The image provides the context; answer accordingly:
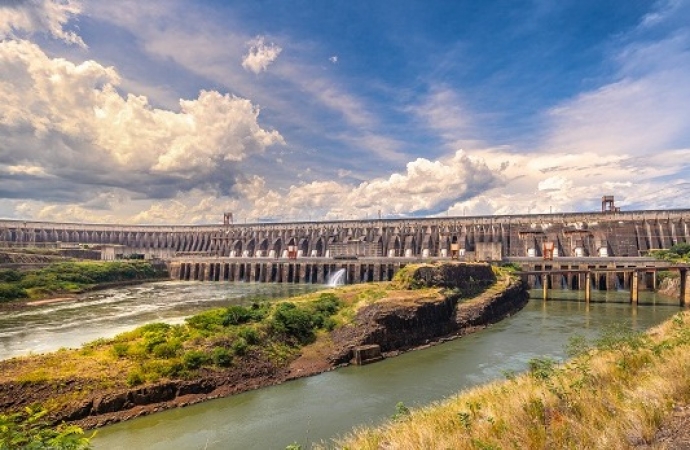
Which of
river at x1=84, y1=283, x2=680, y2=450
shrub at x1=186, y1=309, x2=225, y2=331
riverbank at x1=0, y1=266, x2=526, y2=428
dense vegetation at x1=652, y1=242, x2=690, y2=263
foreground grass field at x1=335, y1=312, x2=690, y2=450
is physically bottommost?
river at x1=84, y1=283, x2=680, y2=450

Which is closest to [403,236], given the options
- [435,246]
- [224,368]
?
[435,246]

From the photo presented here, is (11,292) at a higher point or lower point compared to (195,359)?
higher

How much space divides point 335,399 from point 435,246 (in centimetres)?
7614

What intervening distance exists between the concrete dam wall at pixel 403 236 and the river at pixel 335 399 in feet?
145

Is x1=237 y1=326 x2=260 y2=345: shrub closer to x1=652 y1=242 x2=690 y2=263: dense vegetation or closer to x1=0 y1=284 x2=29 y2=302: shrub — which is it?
x1=0 y1=284 x2=29 y2=302: shrub

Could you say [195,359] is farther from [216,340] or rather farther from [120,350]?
[120,350]

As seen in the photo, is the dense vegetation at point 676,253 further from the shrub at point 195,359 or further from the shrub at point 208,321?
the shrub at point 195,359

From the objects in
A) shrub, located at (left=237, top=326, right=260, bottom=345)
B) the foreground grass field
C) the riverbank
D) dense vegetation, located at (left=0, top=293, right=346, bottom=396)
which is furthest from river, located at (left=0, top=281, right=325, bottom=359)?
the foreground grass field

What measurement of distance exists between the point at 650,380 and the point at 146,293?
2802 inches

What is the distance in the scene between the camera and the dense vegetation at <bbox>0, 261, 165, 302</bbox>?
2322 inches

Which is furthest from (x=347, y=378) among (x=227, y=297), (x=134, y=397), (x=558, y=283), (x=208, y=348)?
(x=558, y=283)

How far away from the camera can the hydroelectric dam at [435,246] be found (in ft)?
223

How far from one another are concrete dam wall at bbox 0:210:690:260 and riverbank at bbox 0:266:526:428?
1684 inches

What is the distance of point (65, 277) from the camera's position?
70.2 meters
